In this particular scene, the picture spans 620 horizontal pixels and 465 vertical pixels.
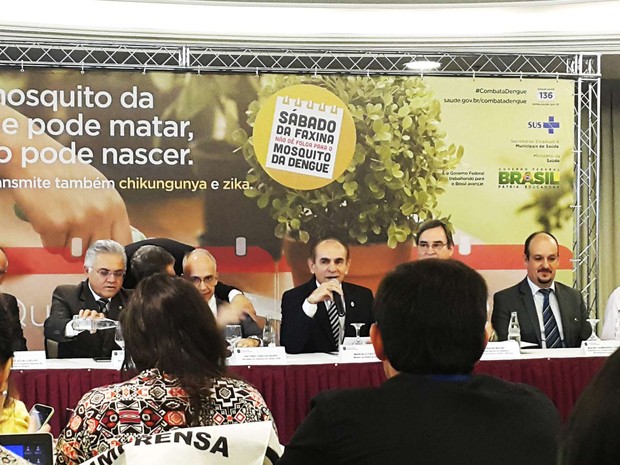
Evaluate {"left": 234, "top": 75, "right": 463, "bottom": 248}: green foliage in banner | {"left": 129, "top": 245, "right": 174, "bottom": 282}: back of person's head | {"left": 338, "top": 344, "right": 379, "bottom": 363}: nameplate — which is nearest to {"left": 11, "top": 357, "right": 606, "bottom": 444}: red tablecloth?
{"left": 338, "top": 344, "right": 379, "bottom": 363}: nameplate

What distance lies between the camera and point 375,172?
240 inches

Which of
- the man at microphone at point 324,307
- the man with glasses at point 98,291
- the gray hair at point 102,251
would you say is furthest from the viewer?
the gray hair at point 102,251

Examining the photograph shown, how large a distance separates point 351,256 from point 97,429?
4408 millimetres

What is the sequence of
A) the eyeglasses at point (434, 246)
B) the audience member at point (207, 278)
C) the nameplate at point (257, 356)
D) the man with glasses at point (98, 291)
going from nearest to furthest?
the nameplate at point (257, 356) → the man with glasses at point (98, 291) → the eyeglasses at point (434, 246) → the audience member at point (207, 278)

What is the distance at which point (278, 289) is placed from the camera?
5.96m

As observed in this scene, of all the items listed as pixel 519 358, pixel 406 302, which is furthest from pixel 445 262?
pixel 519 358

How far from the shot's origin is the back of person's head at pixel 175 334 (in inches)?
69.1

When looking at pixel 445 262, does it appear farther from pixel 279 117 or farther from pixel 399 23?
pixel 399 23

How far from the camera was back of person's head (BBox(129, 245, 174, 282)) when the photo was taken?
5.46 meters

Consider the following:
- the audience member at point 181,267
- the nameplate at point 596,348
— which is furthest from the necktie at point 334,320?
the nameplate at point 596,348

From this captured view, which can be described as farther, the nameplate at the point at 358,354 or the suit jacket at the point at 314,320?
the suit jacket at the point at 314,320

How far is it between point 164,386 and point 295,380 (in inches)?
85.6

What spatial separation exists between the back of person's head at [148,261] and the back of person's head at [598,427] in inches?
194

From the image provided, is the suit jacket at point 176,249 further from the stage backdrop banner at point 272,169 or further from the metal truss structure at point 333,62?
the metal truss structure at point 333,62
